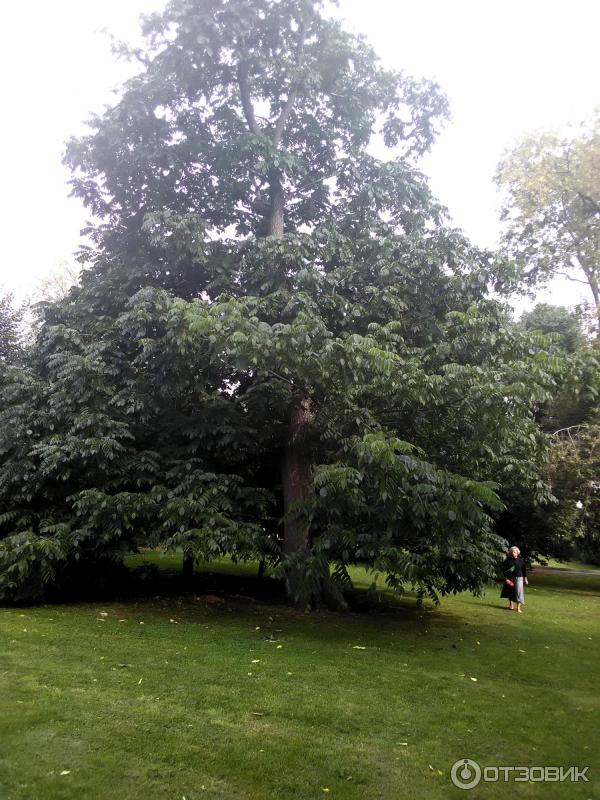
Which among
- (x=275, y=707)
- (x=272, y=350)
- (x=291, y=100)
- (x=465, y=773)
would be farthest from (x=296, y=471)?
(x=291, y=100)

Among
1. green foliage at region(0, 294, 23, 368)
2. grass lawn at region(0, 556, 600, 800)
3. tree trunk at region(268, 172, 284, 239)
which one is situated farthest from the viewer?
green foliage at region(0, 294, 23, 368)

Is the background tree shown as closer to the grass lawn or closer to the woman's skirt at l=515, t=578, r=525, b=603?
the woman's skirt at l=515, t=578, r=525, b=603

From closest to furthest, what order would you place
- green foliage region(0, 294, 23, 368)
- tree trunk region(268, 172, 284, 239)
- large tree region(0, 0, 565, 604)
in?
large tree region(0, 0, 565, 604), tree trunk region(268, 172, 284, 239), green foliage region(0, 294, 23, 368)

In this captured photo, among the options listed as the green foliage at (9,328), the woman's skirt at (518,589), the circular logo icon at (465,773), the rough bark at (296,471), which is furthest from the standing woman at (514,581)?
the green foliage at (9,328)

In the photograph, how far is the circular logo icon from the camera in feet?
12.4

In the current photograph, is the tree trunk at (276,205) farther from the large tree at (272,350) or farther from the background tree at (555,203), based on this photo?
the background tree at (555,203)

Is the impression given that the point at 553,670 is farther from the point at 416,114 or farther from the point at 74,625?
the point at 416,114

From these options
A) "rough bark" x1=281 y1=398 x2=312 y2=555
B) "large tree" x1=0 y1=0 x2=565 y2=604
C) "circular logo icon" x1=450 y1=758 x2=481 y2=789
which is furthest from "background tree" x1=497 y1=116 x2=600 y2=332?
"circular logo icon" x1=450 y1=758 x2=481 y2=789

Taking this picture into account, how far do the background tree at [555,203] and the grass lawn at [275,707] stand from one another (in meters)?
12.6

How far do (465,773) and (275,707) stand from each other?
174 centimetres

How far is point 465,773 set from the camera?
3.91 m

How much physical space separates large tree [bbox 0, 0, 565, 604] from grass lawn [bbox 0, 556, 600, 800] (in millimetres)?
1070

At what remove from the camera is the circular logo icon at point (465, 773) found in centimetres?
376

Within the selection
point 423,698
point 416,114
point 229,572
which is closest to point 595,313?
point 416,114
